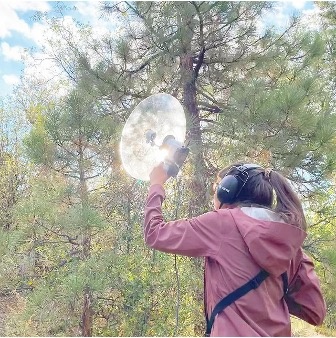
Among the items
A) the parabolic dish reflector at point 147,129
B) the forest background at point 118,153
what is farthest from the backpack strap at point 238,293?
the forest background at point 118,153

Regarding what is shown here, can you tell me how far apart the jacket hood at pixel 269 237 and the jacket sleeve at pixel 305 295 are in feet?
0.31

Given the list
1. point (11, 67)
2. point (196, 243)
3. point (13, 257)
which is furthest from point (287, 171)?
point (11, 67)

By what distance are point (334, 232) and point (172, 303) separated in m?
1.80

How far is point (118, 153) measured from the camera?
3332mm

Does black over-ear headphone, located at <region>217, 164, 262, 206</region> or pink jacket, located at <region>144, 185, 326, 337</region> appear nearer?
pink jacket, located at <region>144, 185, 326, 337</region>

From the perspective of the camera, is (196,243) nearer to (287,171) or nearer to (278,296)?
(278,296)

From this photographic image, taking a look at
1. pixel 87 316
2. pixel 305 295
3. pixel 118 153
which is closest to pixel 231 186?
pixel 305 295

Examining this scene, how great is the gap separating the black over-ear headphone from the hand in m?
0.14

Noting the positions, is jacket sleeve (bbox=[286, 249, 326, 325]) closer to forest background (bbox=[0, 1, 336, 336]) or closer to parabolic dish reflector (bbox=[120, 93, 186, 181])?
parabolic dish reflector (bbox=[120, 93, 186, 181])

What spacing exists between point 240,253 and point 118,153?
249 centimetres

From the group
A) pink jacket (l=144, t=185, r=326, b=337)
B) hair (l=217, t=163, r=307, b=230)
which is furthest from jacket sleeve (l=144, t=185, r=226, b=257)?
hair (l=217, t=163, r=307, b=230)

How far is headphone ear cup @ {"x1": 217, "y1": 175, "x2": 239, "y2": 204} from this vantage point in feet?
3.28

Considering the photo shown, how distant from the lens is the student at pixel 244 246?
0.90 metres

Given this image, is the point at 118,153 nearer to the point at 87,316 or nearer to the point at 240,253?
the point at 87,316
